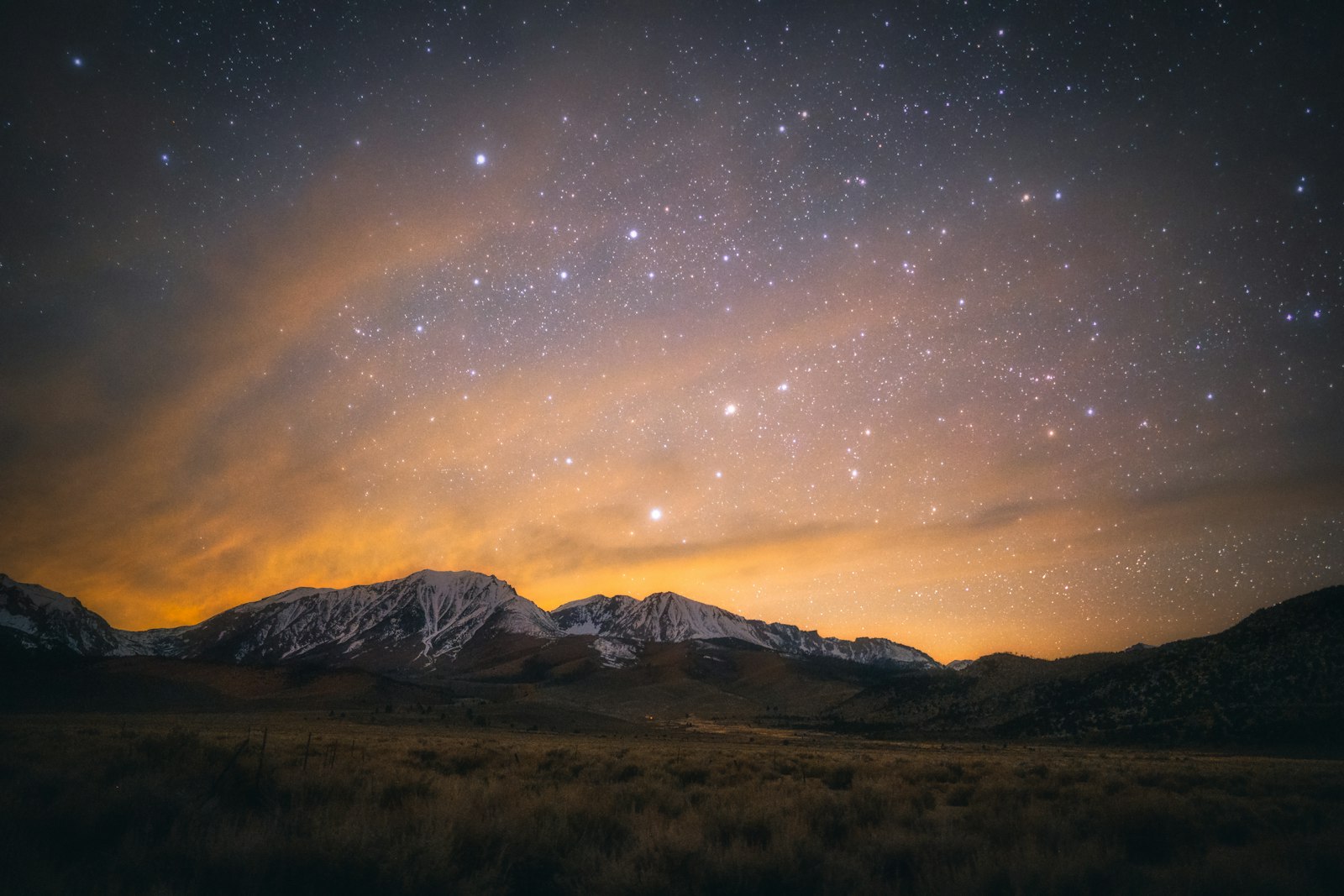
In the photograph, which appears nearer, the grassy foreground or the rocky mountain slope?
the grassy foreground

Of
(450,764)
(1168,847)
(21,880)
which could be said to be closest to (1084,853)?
(1168,847)

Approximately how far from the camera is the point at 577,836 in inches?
291

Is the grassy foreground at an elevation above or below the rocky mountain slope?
above

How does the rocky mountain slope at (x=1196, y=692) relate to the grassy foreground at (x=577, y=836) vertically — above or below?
below

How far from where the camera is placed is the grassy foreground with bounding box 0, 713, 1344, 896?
568cm

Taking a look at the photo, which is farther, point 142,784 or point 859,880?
point 142,784

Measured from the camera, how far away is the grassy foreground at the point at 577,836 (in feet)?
18.6

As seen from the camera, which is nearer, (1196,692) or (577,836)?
(577,836)

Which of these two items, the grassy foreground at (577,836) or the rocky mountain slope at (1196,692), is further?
the rocky mountain slope at (1196,692)

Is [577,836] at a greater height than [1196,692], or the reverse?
[577,836]

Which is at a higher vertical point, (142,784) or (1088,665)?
(142,784)

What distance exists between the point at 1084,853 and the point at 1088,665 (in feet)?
255

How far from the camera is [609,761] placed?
18.0m

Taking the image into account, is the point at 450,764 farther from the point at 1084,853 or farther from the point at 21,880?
the point at 1084,853
